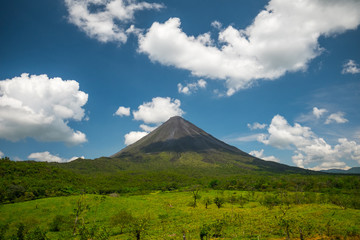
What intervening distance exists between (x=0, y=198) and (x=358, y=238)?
125 meters

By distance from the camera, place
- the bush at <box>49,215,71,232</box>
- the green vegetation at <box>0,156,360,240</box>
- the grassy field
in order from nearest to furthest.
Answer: the grassy field < the green vegetation at <box>0,156,360,240</box> < the bush at <box>49,215,71,232</box>

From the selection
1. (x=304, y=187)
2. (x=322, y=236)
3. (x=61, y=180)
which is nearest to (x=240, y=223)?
(x=322, y=236)

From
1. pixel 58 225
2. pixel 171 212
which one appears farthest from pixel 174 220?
pixel 58 225

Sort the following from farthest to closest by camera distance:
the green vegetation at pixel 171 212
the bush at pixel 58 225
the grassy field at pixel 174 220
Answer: the bush at pixel 58 225, the green vegetation at pixel 171 212, the grassy field at pixel 174 220

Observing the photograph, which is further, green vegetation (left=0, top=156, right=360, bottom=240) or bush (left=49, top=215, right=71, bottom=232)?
bush (left=49, top=215, right=71, bottom=232)

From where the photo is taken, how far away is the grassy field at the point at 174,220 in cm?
4181

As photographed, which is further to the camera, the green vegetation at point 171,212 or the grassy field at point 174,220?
the green vegetation at point 171,212

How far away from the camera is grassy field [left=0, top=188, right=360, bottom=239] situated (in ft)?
137

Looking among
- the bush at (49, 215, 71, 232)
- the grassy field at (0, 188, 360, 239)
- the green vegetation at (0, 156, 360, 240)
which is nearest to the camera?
the grassy field at (0, 188, 360, 239)

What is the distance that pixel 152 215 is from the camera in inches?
2901

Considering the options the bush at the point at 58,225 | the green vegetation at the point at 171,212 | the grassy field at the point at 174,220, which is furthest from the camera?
the bush at the point at 58,225

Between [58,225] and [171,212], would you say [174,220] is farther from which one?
Result: [58,225]

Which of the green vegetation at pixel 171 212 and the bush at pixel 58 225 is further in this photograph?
the bush at pixel 58 225

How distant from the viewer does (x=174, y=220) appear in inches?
2579
